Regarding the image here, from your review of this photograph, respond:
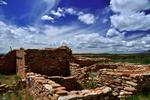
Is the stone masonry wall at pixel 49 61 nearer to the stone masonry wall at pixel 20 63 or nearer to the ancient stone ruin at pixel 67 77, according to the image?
the ancient stone ruin at pixel 67 77

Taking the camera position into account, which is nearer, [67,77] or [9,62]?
[67,77]

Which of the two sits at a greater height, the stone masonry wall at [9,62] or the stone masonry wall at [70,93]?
the stone masonry wall at [9,62]

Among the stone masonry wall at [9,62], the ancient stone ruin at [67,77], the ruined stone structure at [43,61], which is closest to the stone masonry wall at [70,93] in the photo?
the ancient stone ruin at [67,77]

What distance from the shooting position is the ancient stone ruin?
31.1 ft


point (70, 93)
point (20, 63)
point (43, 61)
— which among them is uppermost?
point (43, 61)

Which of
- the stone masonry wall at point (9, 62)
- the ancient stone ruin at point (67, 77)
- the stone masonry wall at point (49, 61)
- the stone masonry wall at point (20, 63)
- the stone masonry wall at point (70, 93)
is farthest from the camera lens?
the stone masonry wall at point (9, 62)

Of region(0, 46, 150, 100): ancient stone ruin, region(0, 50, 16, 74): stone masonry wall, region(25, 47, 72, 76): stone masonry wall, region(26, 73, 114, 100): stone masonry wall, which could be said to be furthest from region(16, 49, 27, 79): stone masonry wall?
region(26, 73, 114, 100): stone masonry wall

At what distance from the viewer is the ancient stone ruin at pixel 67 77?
31.1 feet

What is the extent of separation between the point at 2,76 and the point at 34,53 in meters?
3.03

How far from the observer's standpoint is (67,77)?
1521cm

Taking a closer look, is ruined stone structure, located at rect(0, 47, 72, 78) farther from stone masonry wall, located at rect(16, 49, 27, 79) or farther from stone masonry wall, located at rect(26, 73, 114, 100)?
stone masonry wall, located at rect(26, 73, 114, 100)

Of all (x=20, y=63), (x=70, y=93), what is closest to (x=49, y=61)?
(x=20, y=63)

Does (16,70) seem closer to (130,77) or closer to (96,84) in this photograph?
(96,84)

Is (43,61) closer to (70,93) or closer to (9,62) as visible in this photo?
(9,62)
